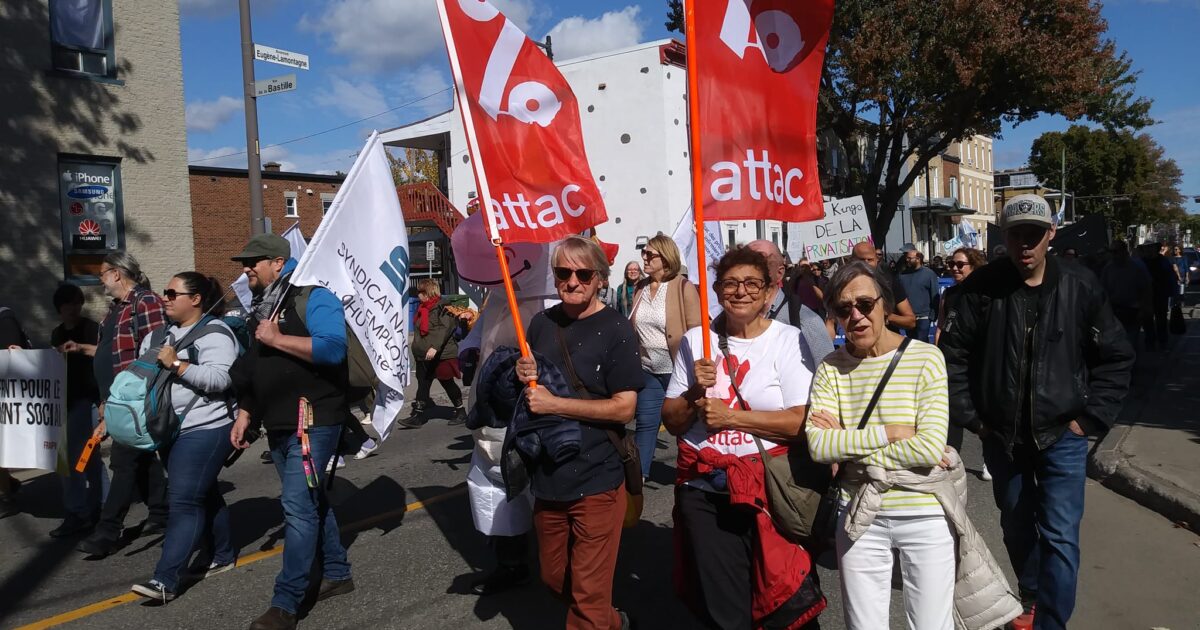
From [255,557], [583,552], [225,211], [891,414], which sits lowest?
[255,557]

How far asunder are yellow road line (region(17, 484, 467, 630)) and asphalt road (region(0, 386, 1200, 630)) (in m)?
0.01

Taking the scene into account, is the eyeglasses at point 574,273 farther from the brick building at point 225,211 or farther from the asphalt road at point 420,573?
the brick building at point 225,211

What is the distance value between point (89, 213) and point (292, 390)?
1204 centimetres

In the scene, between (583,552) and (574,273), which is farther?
(574,273)

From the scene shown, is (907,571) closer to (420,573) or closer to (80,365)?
→ (420,573)

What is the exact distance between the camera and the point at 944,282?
47.8ft

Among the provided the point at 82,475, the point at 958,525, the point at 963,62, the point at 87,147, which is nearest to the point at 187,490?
the point at 82,475

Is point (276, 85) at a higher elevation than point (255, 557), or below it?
higher

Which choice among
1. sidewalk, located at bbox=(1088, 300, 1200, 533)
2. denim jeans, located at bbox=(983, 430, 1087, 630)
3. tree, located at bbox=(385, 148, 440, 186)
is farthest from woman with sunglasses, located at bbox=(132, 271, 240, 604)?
tree, located at bbox=(385, 148, 440, 186)

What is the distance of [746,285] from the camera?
10.4 ft

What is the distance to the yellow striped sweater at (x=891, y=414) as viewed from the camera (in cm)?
283

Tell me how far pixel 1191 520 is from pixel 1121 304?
7.22 metres

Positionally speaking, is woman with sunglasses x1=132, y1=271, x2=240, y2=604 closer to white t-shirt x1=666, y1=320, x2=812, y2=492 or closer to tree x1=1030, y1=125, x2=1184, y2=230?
white t-shirt x1=666, y1=320, x2=812, y2=492

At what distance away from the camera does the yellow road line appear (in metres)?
4.50
